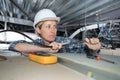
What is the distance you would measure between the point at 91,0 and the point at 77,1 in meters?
0.19

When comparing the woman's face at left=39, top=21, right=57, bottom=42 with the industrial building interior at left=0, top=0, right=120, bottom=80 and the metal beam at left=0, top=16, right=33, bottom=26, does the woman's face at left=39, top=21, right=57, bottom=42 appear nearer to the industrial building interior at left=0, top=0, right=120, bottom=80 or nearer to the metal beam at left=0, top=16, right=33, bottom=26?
the industrial building interior at left=0, top=0, right=120, bottom=80

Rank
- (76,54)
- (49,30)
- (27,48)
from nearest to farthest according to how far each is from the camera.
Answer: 1. (76,54)
2. (27,48)
3. (49,30)

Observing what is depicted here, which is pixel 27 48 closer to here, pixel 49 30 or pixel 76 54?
pixel 76 54

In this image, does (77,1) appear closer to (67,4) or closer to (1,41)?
(67,4)

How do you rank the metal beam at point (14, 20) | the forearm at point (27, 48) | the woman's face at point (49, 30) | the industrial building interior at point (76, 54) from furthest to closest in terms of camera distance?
the metal beam at point (14, 20) < the woman's face at point (49, 30) < the forearm at point (27, 48) < the industrial building interior at point (76, 54)

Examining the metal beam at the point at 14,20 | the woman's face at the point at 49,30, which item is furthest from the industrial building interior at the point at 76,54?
the woman's face at the point at 49,30

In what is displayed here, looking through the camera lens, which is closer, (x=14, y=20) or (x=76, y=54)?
(x=76, y=54)

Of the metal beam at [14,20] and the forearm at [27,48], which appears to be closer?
the forearm at [27,48]

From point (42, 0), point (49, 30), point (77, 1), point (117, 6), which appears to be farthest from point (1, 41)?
point (117, 6)

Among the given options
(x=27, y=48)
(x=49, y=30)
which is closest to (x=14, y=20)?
(x=49, y=30)

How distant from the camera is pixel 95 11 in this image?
1.89 m

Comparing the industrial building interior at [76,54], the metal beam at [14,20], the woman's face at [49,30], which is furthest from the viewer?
the metal beam at [14,20]

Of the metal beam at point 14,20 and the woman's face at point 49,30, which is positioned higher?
the metal beam at point 14,20

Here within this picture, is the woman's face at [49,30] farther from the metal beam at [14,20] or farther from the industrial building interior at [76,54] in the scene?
the metal beam at [14,20]
